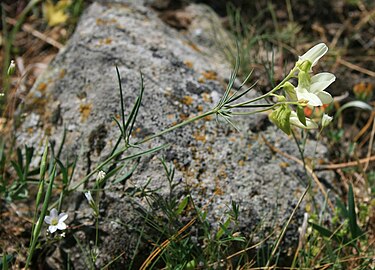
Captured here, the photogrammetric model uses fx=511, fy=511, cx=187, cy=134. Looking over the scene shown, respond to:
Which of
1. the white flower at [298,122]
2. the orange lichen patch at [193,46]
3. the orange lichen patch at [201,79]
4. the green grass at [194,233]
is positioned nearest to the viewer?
the white flower at [298,122]

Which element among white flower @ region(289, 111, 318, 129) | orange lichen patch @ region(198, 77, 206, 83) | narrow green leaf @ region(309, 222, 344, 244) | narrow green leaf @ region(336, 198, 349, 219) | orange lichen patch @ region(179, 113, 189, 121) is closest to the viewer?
white flower @ region(289, 111, 318, 129)

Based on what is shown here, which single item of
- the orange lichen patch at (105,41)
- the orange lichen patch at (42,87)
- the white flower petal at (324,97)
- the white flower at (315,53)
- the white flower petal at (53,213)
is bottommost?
the white flower petal at (53,213)

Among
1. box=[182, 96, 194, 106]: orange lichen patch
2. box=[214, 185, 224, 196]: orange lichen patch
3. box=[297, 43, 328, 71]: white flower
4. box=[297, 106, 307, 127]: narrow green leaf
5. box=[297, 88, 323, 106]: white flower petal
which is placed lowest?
box=[214, 185, 224, 196]: orange lichen patch

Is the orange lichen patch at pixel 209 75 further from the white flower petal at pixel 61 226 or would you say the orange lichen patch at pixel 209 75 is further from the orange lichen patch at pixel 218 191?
the white flower petal at pixel 61 226

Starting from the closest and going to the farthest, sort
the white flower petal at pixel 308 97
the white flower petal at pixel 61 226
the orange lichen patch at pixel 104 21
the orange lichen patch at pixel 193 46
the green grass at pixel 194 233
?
1. the white flower petal at pixel 308 97
2. the white flower petal at pixel 61 226
3. the green grass at pixel 194 233
4. the orange lichen patch at pixel 104 21
5. the orange lichen patch at pixel 193 46

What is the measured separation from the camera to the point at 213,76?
7.50ft

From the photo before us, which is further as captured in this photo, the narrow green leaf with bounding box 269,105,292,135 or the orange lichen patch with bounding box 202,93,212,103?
the orange lichen patch with bounding box 202,93,212,103

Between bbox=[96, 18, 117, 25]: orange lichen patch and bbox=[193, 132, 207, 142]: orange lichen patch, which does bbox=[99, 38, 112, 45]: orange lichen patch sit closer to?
bbox=[96, 18, 117, 25]: orange lichen patch

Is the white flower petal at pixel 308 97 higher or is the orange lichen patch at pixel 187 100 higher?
the white flower petal at pixel 308 97

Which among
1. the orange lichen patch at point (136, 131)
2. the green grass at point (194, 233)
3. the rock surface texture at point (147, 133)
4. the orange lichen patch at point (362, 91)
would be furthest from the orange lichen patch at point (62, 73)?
the orange lichen patch at point (362, 91)

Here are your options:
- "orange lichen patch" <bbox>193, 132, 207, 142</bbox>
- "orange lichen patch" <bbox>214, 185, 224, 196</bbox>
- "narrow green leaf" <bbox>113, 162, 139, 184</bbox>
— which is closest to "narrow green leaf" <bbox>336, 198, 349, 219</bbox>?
"orange lichen patch" <bbox>214, 185, 224, 196</bbox>

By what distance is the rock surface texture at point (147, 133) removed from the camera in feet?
6.04

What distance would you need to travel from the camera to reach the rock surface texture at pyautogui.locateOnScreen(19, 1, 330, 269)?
A: 1841mm

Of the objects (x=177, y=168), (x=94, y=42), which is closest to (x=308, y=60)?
(x=177, y=168)
